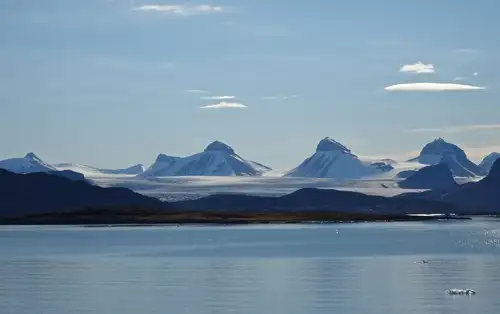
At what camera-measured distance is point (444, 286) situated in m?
53.7

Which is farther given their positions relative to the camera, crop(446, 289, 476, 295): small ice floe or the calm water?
crop(446, 289, 476, 295): small ice floe

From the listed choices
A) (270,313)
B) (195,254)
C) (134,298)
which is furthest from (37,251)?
(270,313)

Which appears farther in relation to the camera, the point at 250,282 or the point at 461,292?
the point at 250,282

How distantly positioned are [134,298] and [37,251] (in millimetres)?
50538

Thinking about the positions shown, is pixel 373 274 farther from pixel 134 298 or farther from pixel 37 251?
pixel 37 251

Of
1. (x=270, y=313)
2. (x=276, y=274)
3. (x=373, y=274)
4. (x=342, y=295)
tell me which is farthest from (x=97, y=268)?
(x=270, y=313)

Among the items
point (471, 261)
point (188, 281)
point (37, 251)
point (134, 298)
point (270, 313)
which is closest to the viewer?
point (270, 313)

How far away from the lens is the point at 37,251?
97.8 m

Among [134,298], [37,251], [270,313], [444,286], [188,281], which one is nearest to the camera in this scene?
[270,313]

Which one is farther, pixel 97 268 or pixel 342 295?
pixel 97 268

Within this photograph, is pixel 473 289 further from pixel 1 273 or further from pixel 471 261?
pixel 1 273

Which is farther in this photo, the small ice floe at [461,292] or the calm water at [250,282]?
the small ice floe at [461,292]

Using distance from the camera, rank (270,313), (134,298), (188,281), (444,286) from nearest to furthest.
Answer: (270,313) < (134,298) < (444,286) < (188,281)

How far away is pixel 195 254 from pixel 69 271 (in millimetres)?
22432
